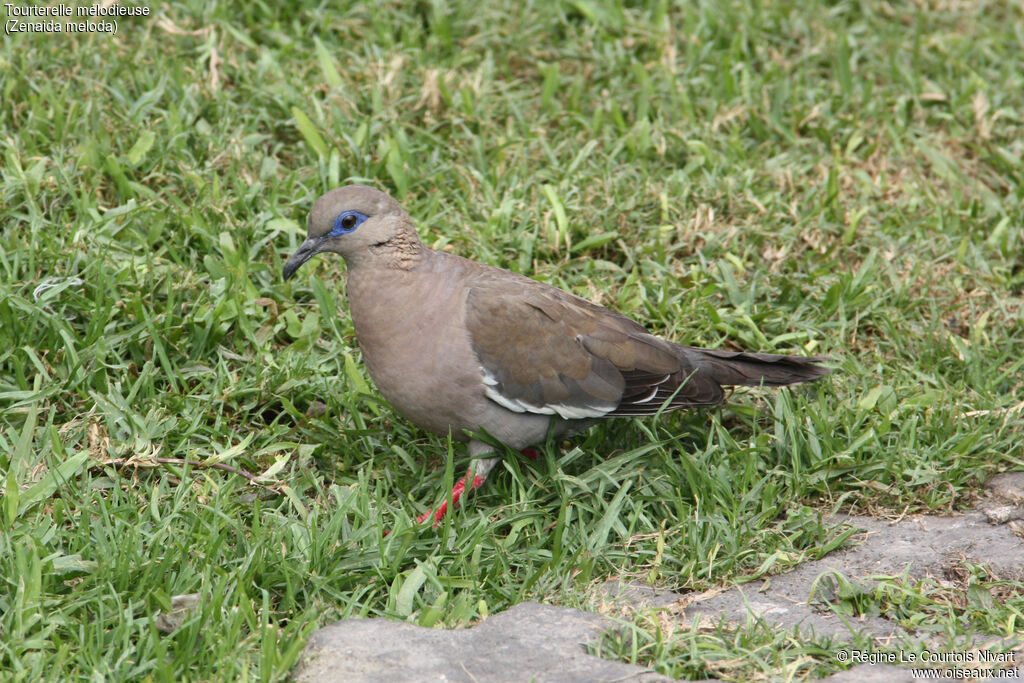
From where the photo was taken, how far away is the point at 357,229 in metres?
4.12

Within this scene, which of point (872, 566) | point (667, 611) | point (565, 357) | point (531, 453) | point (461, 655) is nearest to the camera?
point (461, 655)

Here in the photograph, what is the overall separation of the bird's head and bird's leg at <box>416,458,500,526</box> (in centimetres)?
80

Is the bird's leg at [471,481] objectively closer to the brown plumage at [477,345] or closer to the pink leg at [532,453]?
the brown plumage at [477,345]

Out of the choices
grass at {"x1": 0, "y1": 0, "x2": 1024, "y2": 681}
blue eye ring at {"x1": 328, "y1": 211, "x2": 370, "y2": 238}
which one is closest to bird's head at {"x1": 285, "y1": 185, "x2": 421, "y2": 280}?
blue eye ring at {"x1": 328, "y1": 211, "x2": 370, "y2": 238}

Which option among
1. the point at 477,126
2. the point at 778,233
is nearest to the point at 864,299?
the point at 778,233

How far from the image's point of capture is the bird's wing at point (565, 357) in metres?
4.12

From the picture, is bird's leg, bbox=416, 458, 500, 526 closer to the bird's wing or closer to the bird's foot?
the bird's foot

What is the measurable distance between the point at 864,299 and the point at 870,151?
1343mm

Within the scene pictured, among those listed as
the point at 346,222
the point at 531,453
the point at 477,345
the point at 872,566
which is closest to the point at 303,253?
the point at 346,222

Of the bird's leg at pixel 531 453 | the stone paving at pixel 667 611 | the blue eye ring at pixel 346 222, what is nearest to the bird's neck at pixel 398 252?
the blue eye ring at pixel 346 222

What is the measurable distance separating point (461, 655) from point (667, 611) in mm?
747

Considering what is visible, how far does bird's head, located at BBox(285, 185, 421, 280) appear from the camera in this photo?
4105 mm

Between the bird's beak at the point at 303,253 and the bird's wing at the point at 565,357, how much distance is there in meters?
0.59

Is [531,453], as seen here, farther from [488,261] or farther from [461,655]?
[461,655]
